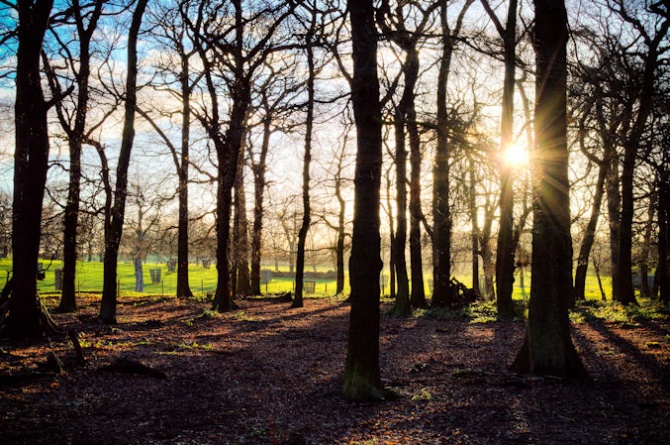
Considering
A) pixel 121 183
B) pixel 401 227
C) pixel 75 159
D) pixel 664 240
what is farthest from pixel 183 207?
pixel 664 240

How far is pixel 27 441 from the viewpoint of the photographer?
492cm

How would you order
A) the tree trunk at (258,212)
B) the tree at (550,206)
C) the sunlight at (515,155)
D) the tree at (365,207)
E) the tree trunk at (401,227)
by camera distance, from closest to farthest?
Answer: the sunlight at (515,155) → the tree at (365,207) → the tree at (550,206) → the tree trunk at (401,227) → the tree trunk at (258,212)

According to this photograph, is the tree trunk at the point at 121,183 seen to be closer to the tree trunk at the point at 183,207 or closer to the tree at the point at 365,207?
the tree trunk at the point at 183,207

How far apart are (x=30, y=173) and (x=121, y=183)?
338cm

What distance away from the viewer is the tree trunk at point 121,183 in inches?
550

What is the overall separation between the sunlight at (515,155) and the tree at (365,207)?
5.83ft

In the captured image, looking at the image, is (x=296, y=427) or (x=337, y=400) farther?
(x=337, y=400)

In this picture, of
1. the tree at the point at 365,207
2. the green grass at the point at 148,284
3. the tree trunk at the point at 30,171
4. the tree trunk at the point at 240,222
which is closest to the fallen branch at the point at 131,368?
the tree at the point at 365,207

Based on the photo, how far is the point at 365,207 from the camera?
6.91 meters

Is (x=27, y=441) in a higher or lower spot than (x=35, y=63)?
lower

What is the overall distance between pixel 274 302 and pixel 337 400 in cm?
1766

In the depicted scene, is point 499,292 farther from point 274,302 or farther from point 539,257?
point 274,302

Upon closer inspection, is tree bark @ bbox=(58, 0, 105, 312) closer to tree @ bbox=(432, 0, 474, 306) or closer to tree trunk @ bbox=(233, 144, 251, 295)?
tree trunk @ bbox=(233, 144, 251, 295)

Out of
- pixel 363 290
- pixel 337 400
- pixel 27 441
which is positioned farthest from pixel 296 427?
pixel 27 441
